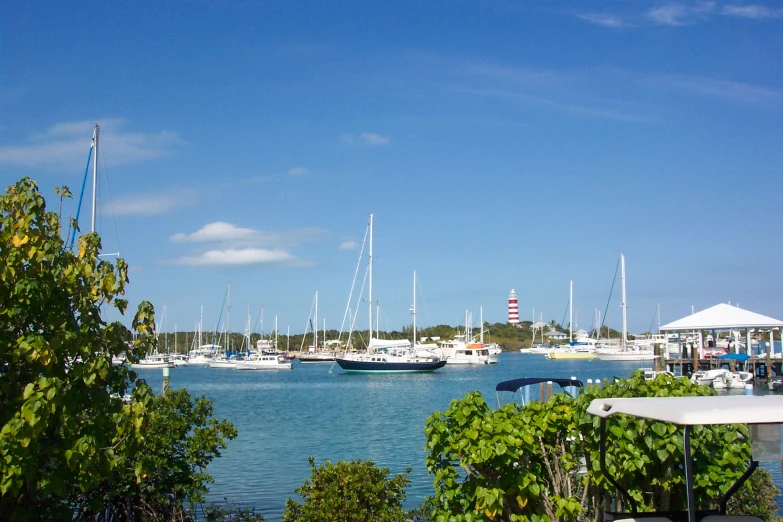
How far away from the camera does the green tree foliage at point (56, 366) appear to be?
20.7 ft

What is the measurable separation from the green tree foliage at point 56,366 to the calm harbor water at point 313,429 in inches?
343

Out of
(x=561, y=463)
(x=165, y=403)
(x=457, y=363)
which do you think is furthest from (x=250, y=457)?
(x=457, y=363)

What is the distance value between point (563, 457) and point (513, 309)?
593ft

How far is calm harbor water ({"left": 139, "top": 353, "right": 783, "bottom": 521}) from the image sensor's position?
19.1 meters

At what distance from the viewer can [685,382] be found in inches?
292

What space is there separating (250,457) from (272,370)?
7890cm


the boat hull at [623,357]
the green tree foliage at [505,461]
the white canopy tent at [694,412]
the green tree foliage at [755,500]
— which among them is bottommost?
the boat hull at [623,357]

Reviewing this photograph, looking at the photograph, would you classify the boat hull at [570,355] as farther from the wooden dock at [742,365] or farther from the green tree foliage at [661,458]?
the green tree foliage at [661,458]

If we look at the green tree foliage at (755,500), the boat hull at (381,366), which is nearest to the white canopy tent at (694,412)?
the green tree foliage at (755,500)

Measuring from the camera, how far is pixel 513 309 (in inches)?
7313

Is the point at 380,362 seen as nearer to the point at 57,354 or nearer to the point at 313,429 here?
the point at 313,429

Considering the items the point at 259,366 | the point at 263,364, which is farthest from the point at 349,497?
the point at 259,366

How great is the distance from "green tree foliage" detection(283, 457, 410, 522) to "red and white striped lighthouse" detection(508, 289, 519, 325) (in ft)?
576

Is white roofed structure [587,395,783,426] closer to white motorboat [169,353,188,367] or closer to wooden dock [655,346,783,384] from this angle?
wooden dock [655,346,783,384]
